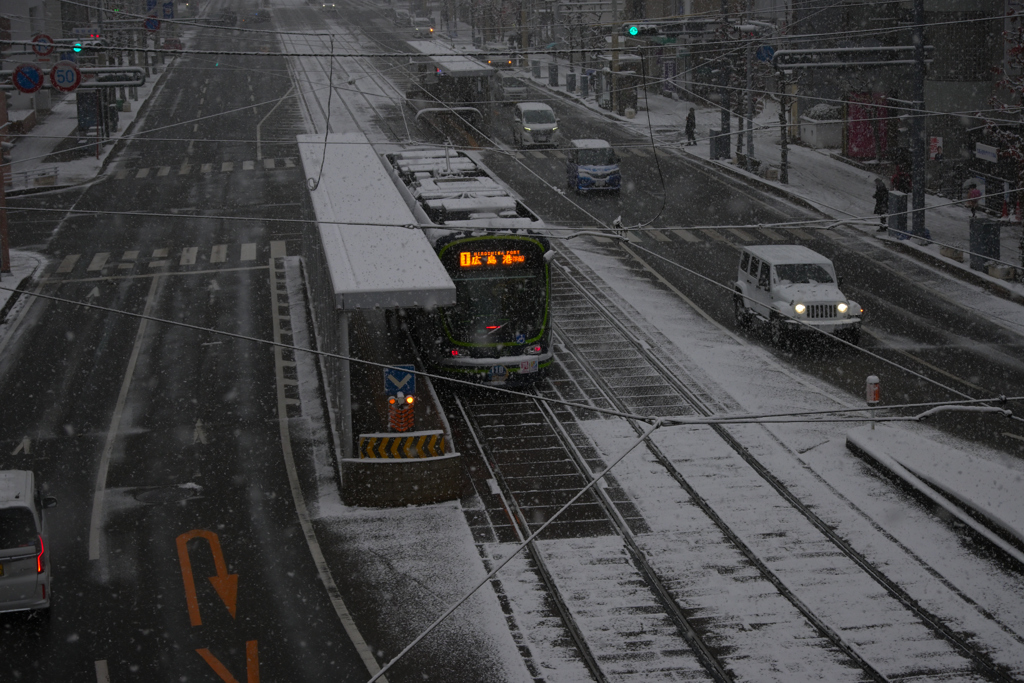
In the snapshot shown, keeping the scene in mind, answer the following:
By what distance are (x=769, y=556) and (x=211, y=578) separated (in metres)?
7.55

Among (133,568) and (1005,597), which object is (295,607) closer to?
(133,568)

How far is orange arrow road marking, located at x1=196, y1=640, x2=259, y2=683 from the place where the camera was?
13133 millimetres

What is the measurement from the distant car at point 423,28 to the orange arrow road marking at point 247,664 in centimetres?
8190

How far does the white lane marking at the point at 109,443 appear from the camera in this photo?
17.4 m

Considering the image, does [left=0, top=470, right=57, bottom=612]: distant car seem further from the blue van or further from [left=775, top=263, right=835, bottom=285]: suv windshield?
the blue van

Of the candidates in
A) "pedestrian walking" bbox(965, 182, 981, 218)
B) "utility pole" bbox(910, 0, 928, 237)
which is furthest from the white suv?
"pedestrian walking" bbox(965, 182, 981, 218)

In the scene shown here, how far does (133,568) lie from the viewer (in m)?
16.2

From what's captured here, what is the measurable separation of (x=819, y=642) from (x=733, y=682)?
1.46 metres

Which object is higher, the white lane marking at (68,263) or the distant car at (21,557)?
the white lane marking at (68,263)

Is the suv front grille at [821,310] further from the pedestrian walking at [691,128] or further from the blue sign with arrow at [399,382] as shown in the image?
the pedestrian walking at [691,128]

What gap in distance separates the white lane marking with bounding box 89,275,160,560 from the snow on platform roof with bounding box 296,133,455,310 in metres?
3.69

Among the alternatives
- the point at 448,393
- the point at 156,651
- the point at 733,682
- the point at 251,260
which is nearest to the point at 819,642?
the point at 733,682

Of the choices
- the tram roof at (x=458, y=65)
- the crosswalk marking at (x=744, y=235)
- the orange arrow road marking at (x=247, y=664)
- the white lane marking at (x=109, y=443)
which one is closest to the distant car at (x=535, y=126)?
the tram roof at (x=458, y=65)

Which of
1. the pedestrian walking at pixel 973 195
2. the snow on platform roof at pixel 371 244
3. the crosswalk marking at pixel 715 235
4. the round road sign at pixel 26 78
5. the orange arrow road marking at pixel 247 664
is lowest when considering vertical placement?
the orange arrow road marking at pixel 247 664
